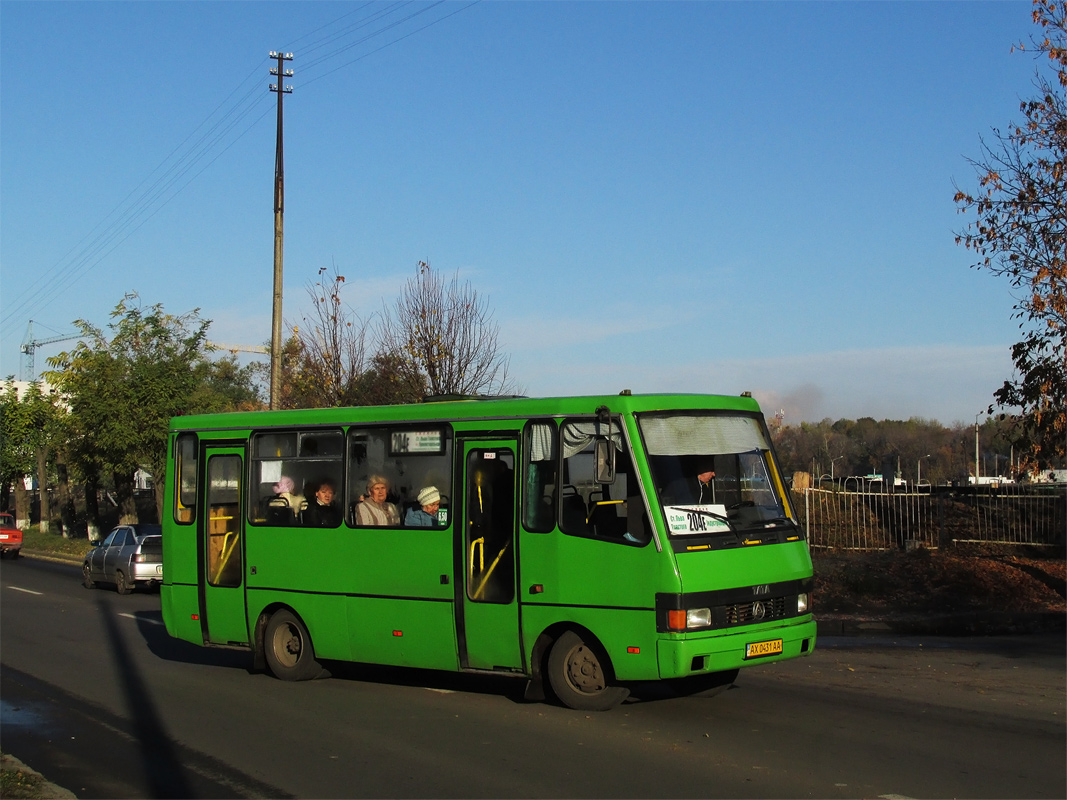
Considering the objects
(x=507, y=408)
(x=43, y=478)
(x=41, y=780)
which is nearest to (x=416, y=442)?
(x=507, y=408)

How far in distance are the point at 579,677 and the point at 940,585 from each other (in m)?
10.4

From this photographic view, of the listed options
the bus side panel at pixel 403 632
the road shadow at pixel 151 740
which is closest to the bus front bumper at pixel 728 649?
the bus side panel at pixel 403 632

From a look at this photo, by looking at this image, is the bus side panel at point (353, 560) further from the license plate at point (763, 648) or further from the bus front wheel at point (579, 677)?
the license plate at point (763, 648)

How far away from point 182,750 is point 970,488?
17716 millimetres

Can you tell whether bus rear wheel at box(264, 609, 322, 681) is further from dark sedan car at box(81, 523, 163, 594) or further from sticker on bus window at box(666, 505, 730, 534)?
dark sedan car at box(81, 523, 163, 594)

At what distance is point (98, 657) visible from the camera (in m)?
14.2

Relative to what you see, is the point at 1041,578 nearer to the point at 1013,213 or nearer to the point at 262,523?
the point at 1013,213

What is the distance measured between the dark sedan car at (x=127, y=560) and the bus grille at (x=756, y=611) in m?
19.9

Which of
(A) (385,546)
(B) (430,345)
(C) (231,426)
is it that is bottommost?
(A) (385,546)

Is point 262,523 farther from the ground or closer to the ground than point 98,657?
farther from the ground

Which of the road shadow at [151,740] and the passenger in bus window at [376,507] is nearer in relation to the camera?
the road shadow at [151,740]

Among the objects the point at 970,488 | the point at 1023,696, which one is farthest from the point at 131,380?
the point at 1023,696

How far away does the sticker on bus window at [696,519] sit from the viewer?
9094mm

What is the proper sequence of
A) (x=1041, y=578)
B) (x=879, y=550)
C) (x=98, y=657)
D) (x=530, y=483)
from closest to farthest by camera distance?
(x=530, y=483) → (x=98, y=657) → (x=1041, y=578) → (x=879, y=550)
